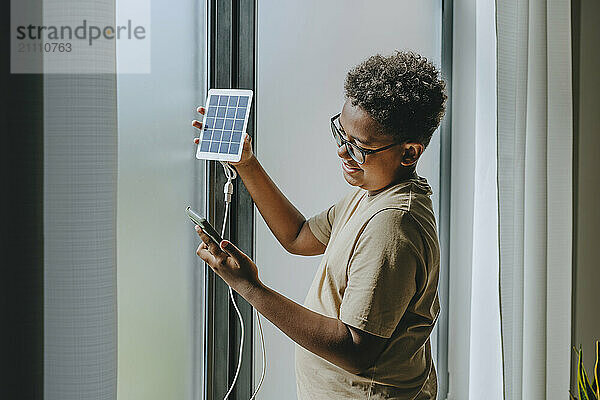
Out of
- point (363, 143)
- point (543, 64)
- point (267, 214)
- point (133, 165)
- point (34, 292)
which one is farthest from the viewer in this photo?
point (543, 64)

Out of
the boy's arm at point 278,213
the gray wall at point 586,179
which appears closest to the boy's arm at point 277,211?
the boy's arm at point 278,213

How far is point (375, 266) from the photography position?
1.14m

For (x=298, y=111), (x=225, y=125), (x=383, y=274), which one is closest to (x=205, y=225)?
(x=225, y=125)

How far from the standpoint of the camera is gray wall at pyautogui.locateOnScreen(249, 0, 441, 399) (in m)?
1.60

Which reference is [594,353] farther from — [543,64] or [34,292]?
[34,292]

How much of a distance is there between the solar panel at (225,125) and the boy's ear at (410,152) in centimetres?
30

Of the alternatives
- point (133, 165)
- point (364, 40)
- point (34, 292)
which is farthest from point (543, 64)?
point (34, 292)

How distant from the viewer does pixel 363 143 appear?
47.8 inches

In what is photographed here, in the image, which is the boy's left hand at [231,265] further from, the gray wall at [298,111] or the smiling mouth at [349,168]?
the gray wall at [298,111]

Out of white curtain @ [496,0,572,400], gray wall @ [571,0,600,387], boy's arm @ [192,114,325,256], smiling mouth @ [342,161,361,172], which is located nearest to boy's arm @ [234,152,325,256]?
boy's arm @ [192,114,325,256]

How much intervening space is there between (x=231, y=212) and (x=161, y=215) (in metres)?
0.18

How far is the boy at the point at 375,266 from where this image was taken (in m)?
1.14

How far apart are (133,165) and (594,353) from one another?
150 cm

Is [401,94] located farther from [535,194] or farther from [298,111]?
[535,194]
